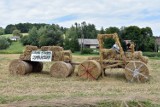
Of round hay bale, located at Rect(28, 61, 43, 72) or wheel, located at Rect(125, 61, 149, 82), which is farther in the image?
round hay bale, located at Rect(28, 61, 43, 72)

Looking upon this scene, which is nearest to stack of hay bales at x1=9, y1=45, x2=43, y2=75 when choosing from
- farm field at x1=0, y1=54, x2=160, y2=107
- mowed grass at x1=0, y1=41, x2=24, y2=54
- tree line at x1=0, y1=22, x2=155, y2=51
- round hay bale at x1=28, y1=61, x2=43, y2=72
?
round hay bale at x1=28, y1=61, x2=43, y2=72

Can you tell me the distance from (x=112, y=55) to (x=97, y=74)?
4.34ft

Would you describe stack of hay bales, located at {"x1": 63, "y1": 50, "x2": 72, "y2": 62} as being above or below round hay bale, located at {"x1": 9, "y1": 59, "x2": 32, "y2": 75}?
above

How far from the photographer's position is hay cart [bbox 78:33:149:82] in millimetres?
15000

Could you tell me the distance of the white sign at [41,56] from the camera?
17.0 meters

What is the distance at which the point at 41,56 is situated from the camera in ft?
56.7

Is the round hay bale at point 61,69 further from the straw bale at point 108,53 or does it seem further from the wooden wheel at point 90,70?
the straw bale at point 108,53

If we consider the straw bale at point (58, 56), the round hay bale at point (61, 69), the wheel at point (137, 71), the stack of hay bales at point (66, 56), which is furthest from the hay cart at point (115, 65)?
the straw bale at point (58, 56)

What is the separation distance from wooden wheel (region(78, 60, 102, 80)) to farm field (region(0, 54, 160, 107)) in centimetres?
30

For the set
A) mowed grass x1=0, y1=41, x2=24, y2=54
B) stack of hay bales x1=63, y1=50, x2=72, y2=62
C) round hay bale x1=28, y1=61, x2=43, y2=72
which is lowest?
mowed grass x1=0, y1=41, x2=24, y2=54

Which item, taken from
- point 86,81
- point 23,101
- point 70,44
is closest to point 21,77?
point 86,81

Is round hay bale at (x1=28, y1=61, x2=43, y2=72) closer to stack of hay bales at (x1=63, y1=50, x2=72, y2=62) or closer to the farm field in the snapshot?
the farm field

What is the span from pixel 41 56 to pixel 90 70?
288cm

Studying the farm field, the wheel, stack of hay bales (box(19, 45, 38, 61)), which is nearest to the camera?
the farm field
